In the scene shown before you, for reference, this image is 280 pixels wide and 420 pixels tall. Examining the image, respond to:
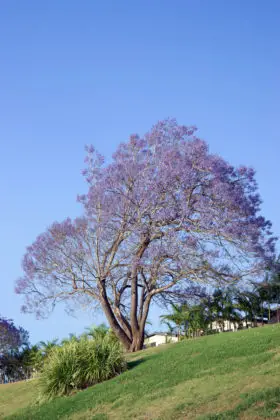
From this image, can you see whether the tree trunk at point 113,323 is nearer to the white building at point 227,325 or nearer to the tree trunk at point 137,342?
the tree trunk at point 137,342

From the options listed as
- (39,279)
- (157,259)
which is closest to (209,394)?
(157,259)

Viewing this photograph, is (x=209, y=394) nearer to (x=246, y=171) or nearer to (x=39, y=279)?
(x=246, y=171)

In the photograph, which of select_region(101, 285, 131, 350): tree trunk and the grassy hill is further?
select_region(101, 285, 131, 350): tree trunk

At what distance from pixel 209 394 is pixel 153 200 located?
1325 centimetres

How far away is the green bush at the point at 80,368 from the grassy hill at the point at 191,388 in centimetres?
71

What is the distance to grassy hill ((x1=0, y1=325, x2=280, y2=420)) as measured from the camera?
42.9 ft

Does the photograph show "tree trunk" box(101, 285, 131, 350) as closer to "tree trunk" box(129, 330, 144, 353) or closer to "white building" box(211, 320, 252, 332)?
"tree trunk" box(129, 330, 144, 353)

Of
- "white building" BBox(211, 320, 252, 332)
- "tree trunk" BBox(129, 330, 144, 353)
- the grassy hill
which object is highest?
"white building" BBox(211, 320, 252, 332)

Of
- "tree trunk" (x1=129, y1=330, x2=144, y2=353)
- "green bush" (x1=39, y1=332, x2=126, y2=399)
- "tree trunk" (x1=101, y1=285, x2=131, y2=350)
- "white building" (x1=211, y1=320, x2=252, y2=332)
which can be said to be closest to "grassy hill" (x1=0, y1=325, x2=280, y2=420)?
"green bush" (x1=39, y1=332, x2=126, y2=399)

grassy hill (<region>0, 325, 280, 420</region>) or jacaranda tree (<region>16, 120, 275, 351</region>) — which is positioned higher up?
jacaranda tree (<region>16, 120, 275, 351</region>)

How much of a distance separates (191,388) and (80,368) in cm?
570

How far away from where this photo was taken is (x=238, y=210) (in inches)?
1051

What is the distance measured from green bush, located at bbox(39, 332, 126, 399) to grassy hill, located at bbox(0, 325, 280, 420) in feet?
2.33

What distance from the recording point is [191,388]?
49.7ft
